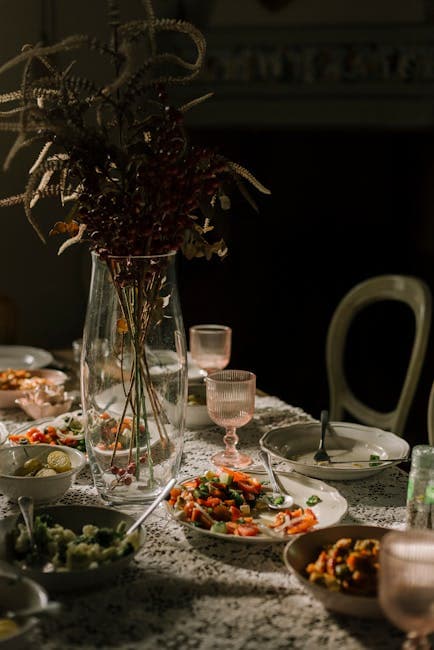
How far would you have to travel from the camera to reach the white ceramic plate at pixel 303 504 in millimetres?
Result: 1301

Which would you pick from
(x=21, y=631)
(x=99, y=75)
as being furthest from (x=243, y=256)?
(x=21, y=631)

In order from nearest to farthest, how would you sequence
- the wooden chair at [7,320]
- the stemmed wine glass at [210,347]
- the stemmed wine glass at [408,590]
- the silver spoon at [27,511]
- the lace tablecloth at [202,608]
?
the stemmed wine glass at [408,590]
the lace tablecloth at [202,608]
the silver spoon at [27,511]
the stemmed wine glass at [210,347]
the wooden chair at [7,320]

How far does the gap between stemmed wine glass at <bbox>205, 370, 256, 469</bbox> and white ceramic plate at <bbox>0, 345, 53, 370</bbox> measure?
2.97 ft

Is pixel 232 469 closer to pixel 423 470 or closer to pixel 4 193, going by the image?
pixel 423 470

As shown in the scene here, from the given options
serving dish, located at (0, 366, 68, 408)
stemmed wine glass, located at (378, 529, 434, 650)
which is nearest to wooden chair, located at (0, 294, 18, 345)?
serving dish, located at (0, 366, 68, 408)

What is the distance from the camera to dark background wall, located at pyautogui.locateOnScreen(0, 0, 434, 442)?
4.59 m

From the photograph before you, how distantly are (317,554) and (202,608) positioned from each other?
19 cm

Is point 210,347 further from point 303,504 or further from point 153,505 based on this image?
point 153,505

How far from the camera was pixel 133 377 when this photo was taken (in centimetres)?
142

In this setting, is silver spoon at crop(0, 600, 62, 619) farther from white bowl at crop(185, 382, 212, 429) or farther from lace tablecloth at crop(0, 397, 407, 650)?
white bowl at crop(185, 382, 212, 429)

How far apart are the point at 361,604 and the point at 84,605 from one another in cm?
35

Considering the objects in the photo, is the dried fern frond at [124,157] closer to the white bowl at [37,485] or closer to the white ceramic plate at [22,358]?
the white bowl at [37,485]

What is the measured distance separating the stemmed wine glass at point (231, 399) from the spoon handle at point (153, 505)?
244mm

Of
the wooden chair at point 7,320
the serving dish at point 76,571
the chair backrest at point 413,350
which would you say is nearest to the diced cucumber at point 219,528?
the serving dish at point 76,571
